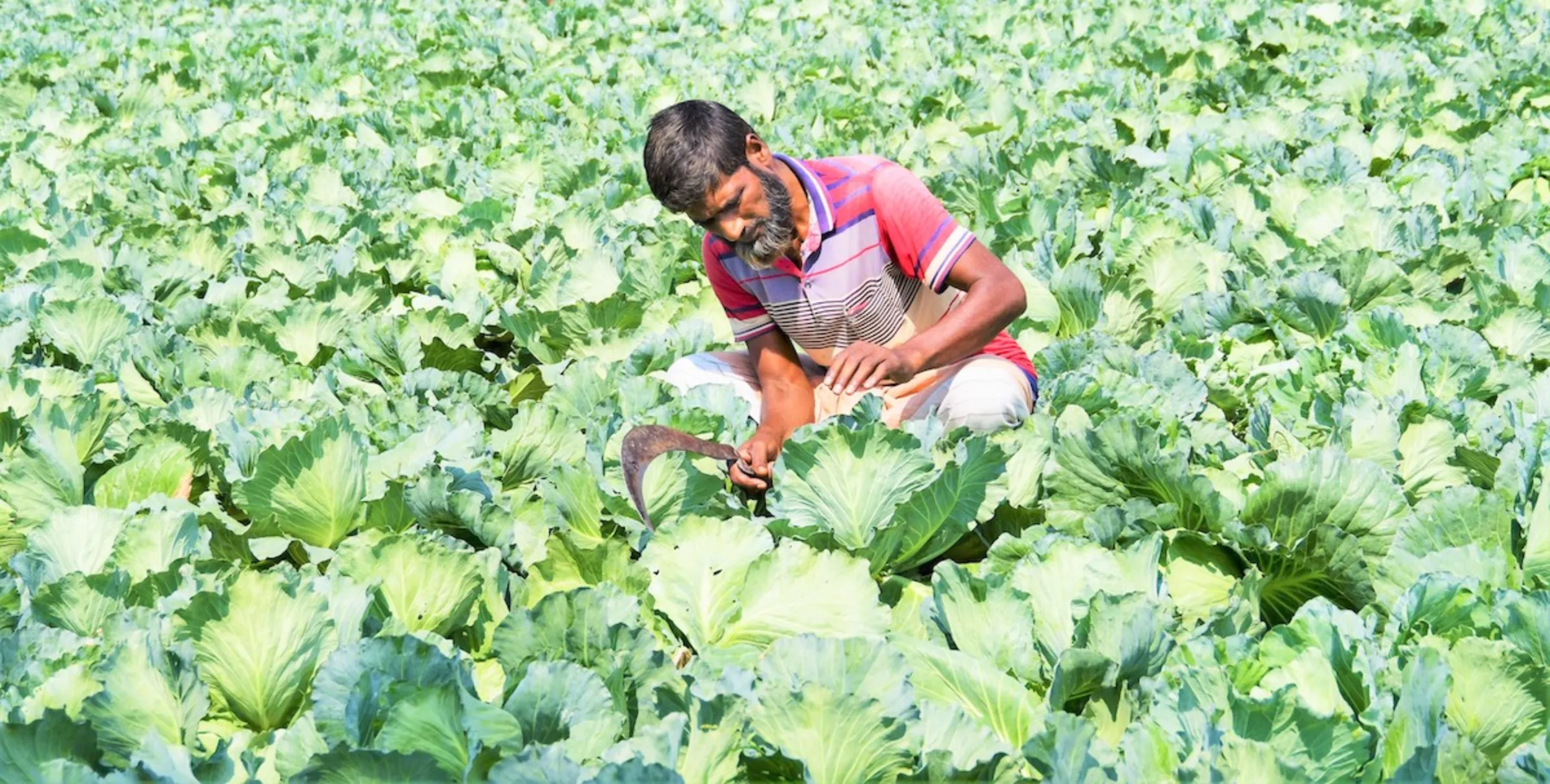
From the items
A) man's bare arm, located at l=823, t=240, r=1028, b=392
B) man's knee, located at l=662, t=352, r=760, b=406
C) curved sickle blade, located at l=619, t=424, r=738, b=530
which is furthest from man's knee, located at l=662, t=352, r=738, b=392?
man's bare arm, located at l=823, t=240, r=1028, b=392

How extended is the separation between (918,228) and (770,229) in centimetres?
30

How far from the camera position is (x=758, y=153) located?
8.32 ft

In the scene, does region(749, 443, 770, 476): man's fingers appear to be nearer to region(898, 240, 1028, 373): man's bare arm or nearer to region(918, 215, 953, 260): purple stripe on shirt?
region(898, 240, 1028, 373): man's bare arm

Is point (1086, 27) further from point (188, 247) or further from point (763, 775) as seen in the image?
point (763, 775)

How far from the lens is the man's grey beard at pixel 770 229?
2496 millimetres

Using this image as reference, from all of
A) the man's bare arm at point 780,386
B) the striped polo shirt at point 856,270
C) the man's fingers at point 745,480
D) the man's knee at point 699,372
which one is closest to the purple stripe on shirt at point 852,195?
the striped polo shirt at point 856,270

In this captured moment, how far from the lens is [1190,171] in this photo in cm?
410

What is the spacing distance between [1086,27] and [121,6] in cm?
688

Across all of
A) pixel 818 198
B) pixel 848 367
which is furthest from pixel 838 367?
pixel 818 198

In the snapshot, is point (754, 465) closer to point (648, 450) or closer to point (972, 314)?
point (648, 450)

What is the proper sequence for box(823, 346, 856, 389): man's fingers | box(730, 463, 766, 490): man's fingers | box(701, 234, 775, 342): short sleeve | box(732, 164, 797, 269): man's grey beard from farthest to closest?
box(701, 234, 775, 342): short sleeve, box(732, 164, 797, 269): man's grey beard, box(730, 463, 766, 490): man's fingers, box(823, 346, 856, 389): man's fingers

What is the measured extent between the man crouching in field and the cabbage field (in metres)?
0.12

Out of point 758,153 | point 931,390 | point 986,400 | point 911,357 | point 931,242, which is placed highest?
point 758,153

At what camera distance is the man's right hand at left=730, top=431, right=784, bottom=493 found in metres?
2.40
